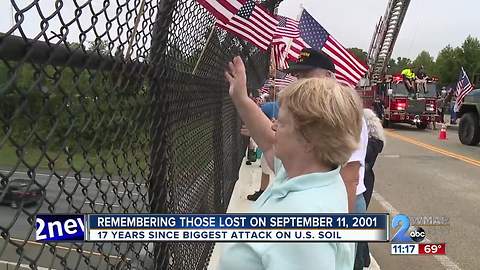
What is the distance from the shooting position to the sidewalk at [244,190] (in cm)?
491

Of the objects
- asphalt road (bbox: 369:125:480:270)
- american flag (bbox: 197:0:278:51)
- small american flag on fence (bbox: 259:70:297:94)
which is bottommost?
asphalt road (bbox: 369:125:480:270)

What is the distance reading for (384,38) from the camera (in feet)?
101

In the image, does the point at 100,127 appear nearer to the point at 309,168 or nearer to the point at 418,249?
the point at 309,168

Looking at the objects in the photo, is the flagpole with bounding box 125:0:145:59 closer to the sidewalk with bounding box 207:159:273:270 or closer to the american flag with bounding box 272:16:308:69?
the sidewalk with bounding box 207:159:273:270

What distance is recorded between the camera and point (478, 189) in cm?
928

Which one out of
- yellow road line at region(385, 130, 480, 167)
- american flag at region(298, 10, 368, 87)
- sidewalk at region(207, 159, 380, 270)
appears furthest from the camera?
yellow road line at region(385, 130, 480, 167)

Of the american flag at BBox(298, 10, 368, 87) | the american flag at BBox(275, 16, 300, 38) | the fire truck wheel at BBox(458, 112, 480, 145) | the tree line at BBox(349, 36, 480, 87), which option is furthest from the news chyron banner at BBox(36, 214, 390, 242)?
the tree line at BBox(349, 36, 480, 87)

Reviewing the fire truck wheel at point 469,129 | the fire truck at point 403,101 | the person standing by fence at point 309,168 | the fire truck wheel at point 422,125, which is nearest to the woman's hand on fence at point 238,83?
the person standing by fence at point 309,168

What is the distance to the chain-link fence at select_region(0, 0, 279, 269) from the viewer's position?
121cm

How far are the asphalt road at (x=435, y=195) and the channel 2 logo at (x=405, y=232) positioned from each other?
0.20 metres

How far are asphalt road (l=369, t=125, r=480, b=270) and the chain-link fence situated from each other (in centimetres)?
298

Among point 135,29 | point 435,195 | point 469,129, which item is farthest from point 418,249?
point 469,129

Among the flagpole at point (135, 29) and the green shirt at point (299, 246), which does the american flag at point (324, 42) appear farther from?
the green shirt at point (299, 246)

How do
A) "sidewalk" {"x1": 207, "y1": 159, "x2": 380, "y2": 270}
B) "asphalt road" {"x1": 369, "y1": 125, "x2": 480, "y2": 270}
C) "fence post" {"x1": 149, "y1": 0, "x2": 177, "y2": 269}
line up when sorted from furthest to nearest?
"asphalt road" {"x1": 369, "y1": 125, "x2": 480, "y2": 270}, "sidewalk" {"x1": 207, "y1": 159, "x2": 380, "y2": 270}, "fence post" {"x1": 149, "y1": 0, "x2": 177, "y2": 269}
